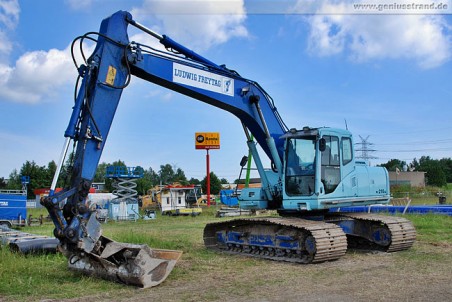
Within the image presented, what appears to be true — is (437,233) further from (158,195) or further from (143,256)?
(158,195)

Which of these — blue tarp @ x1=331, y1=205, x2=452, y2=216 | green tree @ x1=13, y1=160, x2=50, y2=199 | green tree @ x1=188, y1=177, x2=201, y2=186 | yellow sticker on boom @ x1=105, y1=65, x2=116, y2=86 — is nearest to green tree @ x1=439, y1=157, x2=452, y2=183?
green tree @ x1=188, y1=177, x2=201, y2=186

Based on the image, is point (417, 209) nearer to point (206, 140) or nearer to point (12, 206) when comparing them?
point (12, 206)

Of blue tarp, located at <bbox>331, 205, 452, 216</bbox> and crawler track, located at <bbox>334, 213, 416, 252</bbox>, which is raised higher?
blue tarp, located at <bbox>331, 205, 452, 216</bbox>

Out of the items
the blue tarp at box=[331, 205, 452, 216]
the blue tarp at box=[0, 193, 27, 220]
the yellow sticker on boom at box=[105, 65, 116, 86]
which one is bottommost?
the blue tarp at box=[331, 205, 452, 216]

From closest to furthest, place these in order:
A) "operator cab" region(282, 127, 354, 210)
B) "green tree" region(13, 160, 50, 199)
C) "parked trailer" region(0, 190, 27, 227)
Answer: "operator cab" region(282, 127, 354, 210)
"parked trailer" region(0, 190, 27, 227)
"green tree" region(13, 160, 50, 199)

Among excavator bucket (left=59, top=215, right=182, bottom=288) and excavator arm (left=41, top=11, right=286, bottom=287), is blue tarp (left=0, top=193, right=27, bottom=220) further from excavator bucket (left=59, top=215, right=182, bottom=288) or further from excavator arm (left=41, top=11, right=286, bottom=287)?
excavator bucket (left=59, top=215, right=182, bottom=288)

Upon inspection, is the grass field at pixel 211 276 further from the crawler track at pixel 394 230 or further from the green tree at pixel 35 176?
the green tree at pixel 35 176

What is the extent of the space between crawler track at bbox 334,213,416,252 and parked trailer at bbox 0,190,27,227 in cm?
1802

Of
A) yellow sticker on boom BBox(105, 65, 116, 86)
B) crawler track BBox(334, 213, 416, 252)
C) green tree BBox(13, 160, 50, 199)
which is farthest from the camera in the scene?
green tree BBox(13, 160, 50, 199)

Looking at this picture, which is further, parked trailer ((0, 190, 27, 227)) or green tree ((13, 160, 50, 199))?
green tree ((13, 160, 50, 199))

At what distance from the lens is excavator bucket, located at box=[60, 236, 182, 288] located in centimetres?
766

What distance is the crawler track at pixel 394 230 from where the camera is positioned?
11.2 m

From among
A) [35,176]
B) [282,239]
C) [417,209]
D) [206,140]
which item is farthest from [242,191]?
[35,176]

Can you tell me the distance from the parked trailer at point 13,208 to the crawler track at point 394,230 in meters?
18.0
